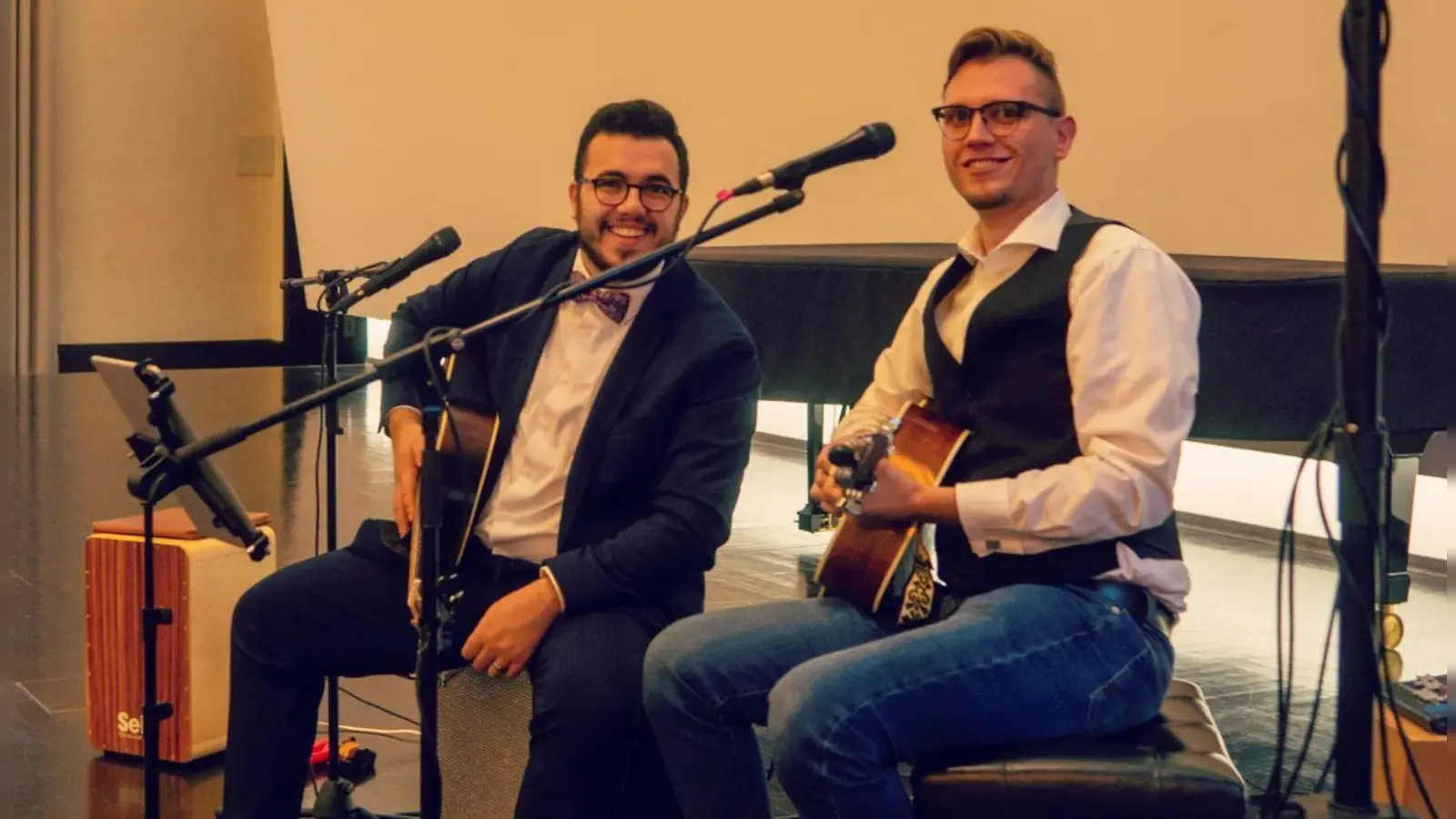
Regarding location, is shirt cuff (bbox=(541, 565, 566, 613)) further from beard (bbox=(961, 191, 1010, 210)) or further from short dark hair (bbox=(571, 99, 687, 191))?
beard (bbox=(961, 191, 1010, 210))

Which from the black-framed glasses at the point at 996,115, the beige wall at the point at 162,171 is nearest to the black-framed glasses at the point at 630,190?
the black-framed glasses at the point at 996,115

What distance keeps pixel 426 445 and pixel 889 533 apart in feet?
2.19

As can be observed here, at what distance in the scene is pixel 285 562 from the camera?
5.39m

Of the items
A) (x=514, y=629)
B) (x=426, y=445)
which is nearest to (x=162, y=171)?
(x=514, y=629)

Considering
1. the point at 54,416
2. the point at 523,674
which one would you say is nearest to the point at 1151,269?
the point at 523,674

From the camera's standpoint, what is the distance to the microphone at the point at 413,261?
280cm

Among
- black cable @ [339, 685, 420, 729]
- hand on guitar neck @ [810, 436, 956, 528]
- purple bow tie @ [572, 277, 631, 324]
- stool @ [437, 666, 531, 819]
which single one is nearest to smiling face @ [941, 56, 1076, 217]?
hand on guitar neck @ [810, 436, 956, 528]

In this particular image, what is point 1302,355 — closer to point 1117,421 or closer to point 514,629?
point 1117,421

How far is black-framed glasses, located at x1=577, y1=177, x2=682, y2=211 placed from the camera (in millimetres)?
2775

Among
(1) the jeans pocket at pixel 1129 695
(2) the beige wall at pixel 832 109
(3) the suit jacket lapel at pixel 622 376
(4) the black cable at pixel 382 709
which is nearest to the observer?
(1) the jeans pocket at pixel 1129 695

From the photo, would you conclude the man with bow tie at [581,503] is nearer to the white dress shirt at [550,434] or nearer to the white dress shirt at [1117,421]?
the white dress shirt at [550,434]

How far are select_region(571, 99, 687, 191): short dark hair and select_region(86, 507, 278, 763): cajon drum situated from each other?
1203 millimetres

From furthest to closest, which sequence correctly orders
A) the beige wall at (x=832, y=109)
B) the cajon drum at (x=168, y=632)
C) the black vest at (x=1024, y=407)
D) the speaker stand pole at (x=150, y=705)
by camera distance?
the beige wall at (x=832, y=109), the cajon drum at (x=168, y=632), the speaker stand pole at (x=150, y=705), the black vest at (x=1024, y=407)

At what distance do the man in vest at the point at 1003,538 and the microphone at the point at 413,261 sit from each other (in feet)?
2.40
